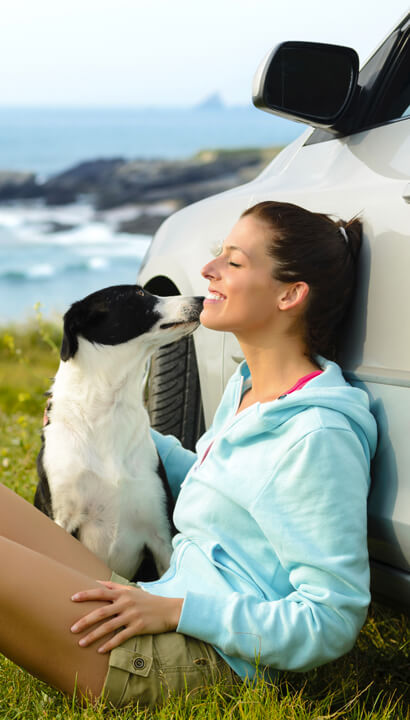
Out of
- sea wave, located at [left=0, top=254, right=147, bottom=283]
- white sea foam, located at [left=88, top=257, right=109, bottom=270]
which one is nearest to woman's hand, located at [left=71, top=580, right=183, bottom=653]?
sea wave, located at [left=0, top=254, right=147, bottom=283]

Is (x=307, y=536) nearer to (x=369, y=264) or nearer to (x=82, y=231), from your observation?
(x=369, y=264)

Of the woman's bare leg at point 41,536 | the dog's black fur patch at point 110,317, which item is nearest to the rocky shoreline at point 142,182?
the dog's black fur patch at point 110,317

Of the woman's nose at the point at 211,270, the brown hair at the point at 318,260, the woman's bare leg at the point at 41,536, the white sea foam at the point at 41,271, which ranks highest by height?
the brown hair at the point at 318,260

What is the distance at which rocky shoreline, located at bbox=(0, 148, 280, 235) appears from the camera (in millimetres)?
66875

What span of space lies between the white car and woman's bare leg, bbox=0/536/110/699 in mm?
769

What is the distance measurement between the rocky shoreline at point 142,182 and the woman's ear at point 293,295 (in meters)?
62.6

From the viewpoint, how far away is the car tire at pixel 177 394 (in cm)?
341

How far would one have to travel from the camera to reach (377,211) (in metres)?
2.12

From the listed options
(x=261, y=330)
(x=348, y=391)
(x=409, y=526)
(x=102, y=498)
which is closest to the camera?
(x=409, y=526)

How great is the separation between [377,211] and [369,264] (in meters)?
0.14

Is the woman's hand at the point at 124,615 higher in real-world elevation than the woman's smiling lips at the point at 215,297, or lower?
lower

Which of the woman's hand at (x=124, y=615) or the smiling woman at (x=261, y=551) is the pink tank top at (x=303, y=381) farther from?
the woman's hand at (x=124, y=615)

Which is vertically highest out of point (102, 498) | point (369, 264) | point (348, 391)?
point (369, 264)

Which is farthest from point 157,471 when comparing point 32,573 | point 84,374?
point 32,573
